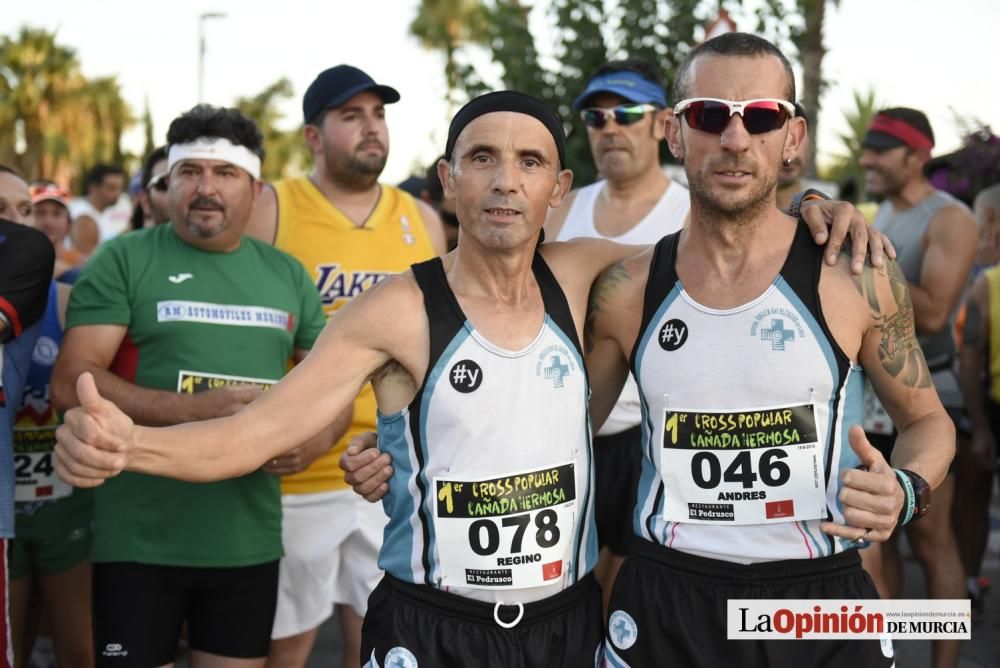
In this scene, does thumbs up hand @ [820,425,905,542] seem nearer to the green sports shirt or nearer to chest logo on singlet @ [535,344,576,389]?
chest logo on singlet @ [535,344,576,389]

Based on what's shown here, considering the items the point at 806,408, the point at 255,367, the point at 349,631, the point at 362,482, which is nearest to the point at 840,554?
the point at 806,408

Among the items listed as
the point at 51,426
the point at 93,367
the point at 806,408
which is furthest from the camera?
the point at 51,426

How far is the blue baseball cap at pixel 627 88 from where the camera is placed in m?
4.95

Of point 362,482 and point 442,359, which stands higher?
point 442,359

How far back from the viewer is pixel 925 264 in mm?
5262

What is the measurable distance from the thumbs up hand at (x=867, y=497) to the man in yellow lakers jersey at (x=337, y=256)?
241cm

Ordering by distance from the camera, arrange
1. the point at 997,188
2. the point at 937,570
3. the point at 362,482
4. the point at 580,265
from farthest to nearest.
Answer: the point at 997,188, the point at 937,570, the point at 580,265, the point at 362,482

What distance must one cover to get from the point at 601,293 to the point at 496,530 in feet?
2.58

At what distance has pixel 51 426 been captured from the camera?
4.42 metres

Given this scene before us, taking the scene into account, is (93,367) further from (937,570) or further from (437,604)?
(937,570)

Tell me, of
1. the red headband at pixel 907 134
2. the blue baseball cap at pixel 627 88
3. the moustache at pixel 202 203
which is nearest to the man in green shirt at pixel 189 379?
the moustache at pixel 202 203

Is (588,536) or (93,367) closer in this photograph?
(588,536)

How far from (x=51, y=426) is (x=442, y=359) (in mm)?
2434

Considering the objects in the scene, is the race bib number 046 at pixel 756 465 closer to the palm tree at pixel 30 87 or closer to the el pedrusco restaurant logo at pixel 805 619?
the el pedrusco restaurant logo at pixel 805 619
